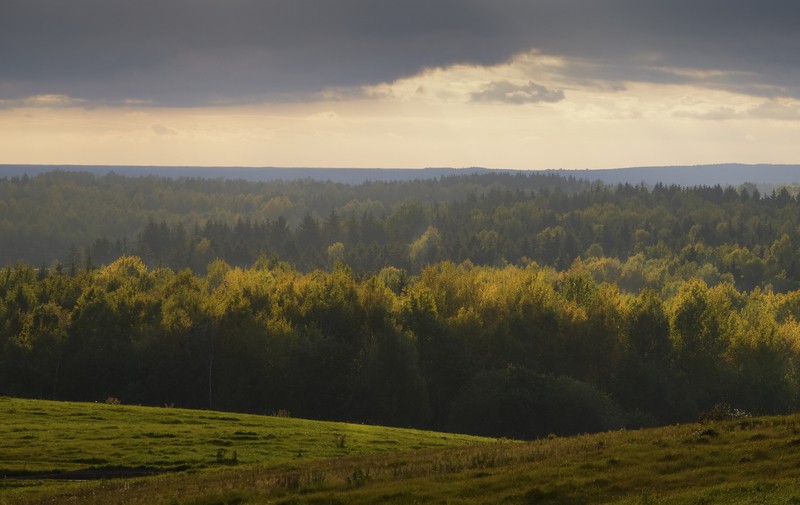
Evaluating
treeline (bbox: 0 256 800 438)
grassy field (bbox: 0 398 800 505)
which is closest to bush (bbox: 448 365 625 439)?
treeline (bbox: 0 256 800 438)

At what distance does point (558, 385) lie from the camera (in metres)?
94.2

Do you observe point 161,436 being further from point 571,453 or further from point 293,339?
point 293,339

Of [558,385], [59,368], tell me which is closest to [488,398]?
[558,385]

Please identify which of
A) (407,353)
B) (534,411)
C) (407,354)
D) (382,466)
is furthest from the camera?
(407,353)

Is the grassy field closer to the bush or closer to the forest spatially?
the bush

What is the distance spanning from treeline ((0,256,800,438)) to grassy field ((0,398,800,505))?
36.5 meters

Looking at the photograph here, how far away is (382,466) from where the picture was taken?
4016cm

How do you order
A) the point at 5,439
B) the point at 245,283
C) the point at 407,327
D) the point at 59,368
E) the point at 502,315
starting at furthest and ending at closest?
the point at 245,283, the point at 502,315, the point at 407,327, the point at 59,368, the point at 5,439

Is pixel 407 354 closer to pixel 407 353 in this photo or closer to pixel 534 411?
pixel 407 353

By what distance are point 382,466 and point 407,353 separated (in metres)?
58.6

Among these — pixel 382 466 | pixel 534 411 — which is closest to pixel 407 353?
pixel 534 411

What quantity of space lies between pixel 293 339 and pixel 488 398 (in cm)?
2196

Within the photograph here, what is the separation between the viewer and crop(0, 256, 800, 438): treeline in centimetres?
9512

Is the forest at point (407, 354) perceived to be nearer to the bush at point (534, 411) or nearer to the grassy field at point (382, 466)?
the bush at point (534, 411)
